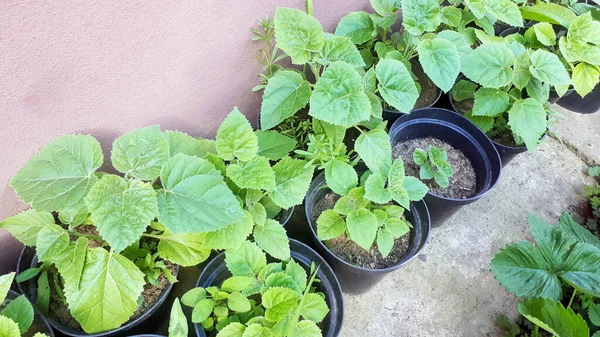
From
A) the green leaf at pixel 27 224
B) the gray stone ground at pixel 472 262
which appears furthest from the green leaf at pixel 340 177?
the green leaf at pixel 27 224

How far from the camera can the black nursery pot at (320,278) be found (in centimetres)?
149

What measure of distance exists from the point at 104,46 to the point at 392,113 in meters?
1.35

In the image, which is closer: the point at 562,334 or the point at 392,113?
the point at 562,334

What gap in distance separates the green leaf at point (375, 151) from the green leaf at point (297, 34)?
0.38 m

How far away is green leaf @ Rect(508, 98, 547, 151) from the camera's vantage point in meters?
1.88

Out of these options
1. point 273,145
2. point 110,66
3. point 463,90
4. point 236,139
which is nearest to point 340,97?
point 273,145

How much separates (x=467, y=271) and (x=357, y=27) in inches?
49.9

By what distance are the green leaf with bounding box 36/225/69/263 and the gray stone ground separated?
118cm

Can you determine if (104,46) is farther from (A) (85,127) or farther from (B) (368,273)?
(B) (368,273)

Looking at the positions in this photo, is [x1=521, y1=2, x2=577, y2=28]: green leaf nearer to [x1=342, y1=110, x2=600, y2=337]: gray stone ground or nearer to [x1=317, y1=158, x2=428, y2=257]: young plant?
[x1=342, y1=110, x2=600, y2=337]: gray stone ground

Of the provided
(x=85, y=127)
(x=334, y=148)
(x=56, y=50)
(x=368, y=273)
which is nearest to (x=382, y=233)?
(x=368, y=273)

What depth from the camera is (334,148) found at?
5.66 feet

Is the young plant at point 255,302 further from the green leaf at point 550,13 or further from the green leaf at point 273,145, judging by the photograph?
the green leaf at point 550,13

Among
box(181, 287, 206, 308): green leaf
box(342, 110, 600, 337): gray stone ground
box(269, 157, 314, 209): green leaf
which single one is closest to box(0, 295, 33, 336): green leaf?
box(181, 287, 206, 308): green leaf
